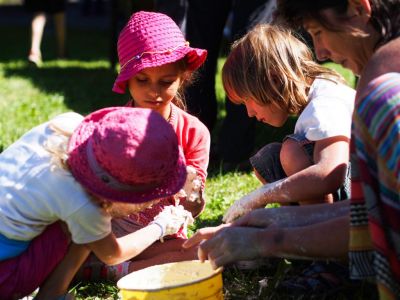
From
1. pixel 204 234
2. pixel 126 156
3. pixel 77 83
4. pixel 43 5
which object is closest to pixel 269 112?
pixel 204 234

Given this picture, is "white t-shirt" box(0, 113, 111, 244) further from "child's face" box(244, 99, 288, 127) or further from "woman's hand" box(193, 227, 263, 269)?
"child's face" box(244, 99, 288, 127)

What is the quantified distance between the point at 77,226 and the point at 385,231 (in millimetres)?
836

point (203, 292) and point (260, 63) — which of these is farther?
point (260, 63)

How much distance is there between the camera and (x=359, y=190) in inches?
69.6

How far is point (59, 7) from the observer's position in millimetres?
8336

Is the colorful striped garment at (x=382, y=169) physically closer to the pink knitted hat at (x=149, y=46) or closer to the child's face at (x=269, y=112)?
the child's face at (x=269, y=112)

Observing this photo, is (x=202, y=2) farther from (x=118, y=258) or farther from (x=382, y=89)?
(x=382, y=89)

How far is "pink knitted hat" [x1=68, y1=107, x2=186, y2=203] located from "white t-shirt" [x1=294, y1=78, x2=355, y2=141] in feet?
2.01

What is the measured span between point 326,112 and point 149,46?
754mm

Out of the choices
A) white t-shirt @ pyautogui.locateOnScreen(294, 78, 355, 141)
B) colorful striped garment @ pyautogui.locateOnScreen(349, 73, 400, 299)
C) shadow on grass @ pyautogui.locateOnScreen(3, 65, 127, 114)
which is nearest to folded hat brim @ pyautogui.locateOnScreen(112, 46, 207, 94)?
white t-shirt @ pyautogui.locateOnScreen(294, 78, 355, 141)

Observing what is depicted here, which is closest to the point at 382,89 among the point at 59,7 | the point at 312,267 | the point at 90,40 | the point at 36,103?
the point at 312,267

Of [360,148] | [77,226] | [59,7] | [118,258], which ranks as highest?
[360,148]

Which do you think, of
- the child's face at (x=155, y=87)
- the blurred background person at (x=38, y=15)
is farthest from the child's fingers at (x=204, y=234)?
the blurred background person at (x=38, y=15)

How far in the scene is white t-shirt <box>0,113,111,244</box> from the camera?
2.01 m
